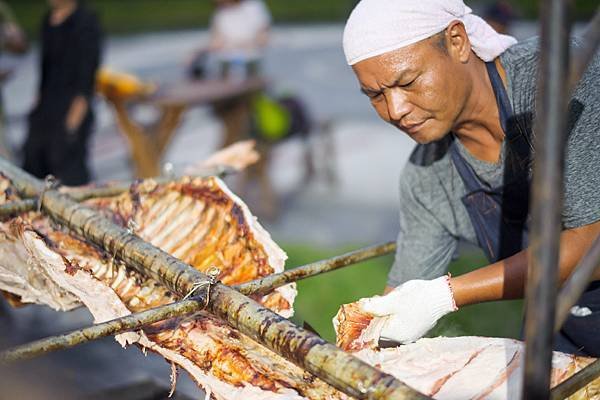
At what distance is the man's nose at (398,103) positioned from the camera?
2.15 meters

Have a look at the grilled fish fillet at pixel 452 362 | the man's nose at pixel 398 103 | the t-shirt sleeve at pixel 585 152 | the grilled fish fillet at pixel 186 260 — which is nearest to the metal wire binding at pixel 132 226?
the grilled fish fillet at pixel 186 260

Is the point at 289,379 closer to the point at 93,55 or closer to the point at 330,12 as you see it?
A: the point at 93,55

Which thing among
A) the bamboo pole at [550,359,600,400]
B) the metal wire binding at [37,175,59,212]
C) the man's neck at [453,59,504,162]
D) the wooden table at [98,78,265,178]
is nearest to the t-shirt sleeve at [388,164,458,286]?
the man's neck at [453,59,504,162]

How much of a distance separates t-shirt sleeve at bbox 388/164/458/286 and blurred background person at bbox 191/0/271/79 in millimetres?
5664

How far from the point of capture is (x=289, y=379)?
204 cm

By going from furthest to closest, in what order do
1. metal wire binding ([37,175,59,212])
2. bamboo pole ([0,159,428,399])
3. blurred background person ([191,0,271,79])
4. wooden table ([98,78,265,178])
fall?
blurred background person ([191,0,271,79]) < wooden table ([98,78,265,178]) < metal wire binding ([37,175,59,212]) < bamboo pole ([0,159,428,399])

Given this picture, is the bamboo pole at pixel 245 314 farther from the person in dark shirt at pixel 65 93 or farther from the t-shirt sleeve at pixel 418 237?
the person in dark shirt at pixel 65 93

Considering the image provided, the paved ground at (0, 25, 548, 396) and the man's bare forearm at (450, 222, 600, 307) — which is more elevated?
the man's bare forearm at (450, 222, 600, 307)

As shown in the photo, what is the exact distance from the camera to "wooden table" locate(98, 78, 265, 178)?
7055 millimetres

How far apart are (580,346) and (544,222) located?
1454 mm

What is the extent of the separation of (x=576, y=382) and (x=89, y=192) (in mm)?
2038

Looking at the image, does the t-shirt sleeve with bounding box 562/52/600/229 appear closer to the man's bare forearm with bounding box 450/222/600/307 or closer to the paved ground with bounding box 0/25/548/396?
the man's bare forearm with bounding box 450/222/600/307

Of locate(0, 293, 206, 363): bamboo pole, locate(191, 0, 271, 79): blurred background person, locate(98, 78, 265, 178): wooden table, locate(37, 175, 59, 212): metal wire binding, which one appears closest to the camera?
locate(0, 293, 206, 363): bamboo pole

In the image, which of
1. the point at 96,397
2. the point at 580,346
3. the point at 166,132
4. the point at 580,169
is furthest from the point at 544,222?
the point at 166,132
